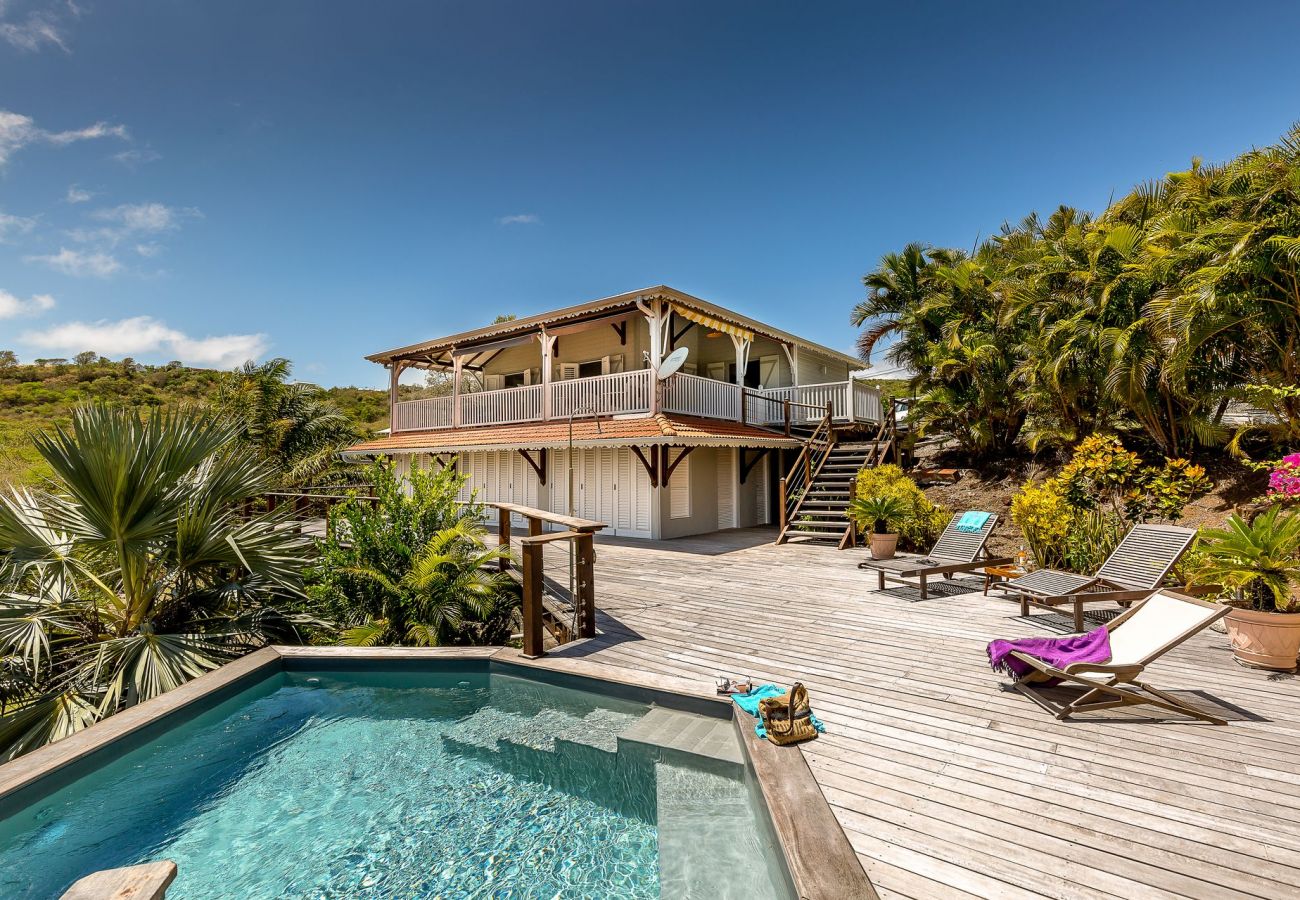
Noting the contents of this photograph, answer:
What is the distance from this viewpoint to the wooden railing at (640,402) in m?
14.1

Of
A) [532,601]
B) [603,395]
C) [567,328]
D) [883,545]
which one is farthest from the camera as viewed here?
[567,328]

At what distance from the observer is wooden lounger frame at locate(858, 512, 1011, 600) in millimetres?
7645

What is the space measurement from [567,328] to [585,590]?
398 inches

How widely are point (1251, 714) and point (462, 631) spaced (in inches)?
297

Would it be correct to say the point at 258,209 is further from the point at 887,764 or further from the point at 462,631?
the point at 887,764

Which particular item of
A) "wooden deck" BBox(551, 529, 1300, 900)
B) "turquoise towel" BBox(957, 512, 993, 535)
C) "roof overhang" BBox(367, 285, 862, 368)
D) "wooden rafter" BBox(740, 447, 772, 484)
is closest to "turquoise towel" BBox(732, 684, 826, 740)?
"wooden deck" BBox(551, 529, 1300, 900)

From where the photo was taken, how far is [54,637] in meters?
5.73

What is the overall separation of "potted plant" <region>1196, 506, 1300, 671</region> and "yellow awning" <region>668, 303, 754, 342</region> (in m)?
10.3

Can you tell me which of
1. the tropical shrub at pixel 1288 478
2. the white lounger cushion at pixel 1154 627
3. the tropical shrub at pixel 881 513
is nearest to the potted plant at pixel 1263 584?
the white lounger cushion at pixel 1154 627

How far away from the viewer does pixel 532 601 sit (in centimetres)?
567

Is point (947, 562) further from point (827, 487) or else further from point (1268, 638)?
point (827, 487)

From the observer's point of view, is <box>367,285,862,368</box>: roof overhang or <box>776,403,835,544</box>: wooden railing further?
<box>367,285,862,368</box>: roof overhang

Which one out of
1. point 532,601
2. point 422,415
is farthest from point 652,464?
point 422,415

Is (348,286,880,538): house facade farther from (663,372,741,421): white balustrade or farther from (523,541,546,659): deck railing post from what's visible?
(523,541,546,659): deck railing post
